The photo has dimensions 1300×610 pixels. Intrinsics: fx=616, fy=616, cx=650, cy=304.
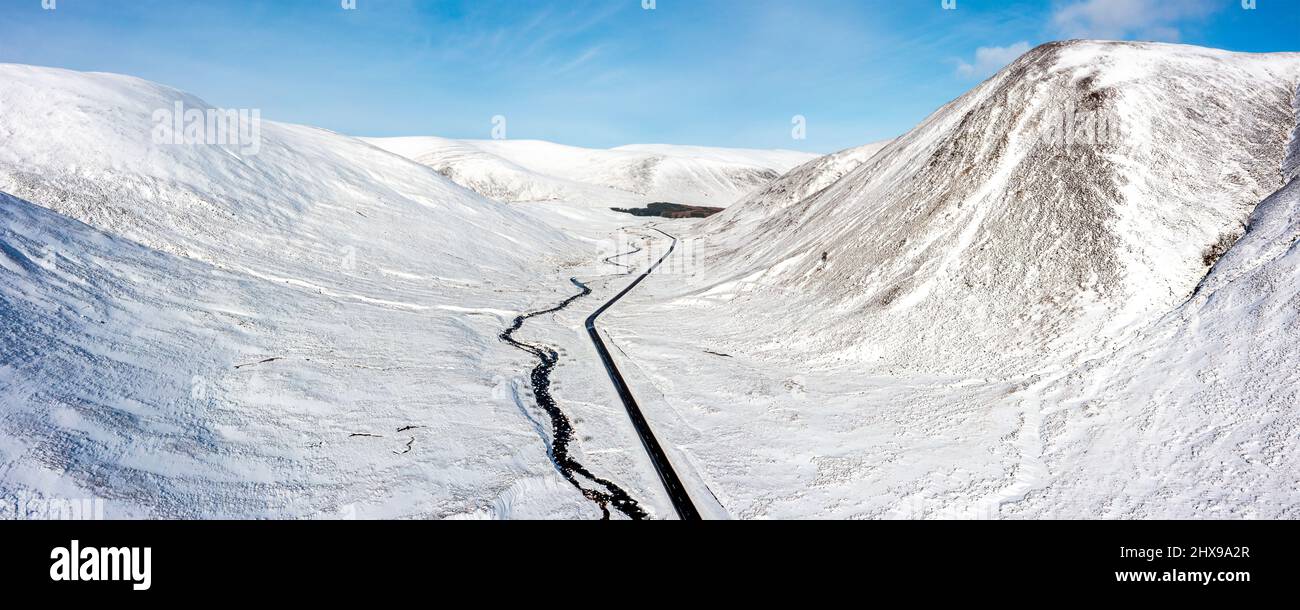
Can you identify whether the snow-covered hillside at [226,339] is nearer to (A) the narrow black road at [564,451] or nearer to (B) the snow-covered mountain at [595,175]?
(A) the narrow black road at [564,451]

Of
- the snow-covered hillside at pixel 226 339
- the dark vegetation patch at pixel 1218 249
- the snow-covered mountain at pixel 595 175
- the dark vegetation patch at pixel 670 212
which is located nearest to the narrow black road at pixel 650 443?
the snow-covered hillside at pixel 226 339

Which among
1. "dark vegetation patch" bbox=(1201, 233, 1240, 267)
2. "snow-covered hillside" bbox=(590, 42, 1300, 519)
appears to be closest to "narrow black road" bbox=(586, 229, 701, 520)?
"snow-covered hillside" bbox=(590, 42, 1300, 519)

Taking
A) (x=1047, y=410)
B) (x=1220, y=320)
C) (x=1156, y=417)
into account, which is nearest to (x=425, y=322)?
(x=1047, y=410)

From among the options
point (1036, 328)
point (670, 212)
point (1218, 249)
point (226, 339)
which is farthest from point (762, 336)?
point (670, 212)
